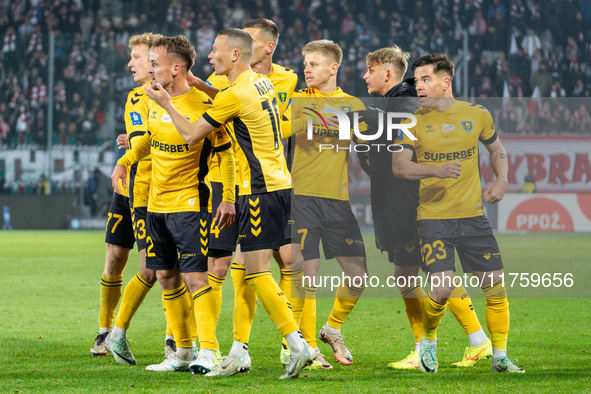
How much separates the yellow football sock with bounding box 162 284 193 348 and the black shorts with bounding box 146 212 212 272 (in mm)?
195

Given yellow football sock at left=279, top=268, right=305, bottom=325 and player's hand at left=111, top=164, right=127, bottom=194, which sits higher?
player's hand at left=111, top=164, right=127, bottom=194

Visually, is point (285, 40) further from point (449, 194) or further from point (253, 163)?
point (253, 163)

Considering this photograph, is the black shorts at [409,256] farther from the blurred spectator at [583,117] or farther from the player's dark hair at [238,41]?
the blurred spectator at [583,117]

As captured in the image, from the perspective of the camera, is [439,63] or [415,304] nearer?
[439,63]

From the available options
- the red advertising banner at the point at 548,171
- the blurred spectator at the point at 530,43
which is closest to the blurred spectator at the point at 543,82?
the blurred spectator at the point at 530,43

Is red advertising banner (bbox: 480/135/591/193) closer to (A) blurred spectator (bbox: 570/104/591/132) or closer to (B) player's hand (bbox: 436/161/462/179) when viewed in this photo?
(B) player's hand (bbox: 436/161/462/179)

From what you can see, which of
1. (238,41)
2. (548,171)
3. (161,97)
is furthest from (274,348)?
(548,171)

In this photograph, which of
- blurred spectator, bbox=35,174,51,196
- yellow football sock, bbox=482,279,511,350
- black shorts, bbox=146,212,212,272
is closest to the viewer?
black shorts, bbox=146,212,212,272

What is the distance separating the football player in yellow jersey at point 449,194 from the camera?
14.4 feet

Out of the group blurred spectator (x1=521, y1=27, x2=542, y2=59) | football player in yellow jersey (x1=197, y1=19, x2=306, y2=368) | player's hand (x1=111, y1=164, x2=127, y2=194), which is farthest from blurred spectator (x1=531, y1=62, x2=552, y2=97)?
player's hand (x1=111, y1=164, x2=127, y2=194)

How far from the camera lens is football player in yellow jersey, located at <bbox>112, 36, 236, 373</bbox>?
167 inches

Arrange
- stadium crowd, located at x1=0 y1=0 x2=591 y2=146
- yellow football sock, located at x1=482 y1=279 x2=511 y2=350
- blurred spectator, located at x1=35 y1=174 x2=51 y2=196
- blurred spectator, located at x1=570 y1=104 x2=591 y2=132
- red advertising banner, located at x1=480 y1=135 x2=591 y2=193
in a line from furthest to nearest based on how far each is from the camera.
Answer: stadium crowd, located at x1=0 y1=0 x2=591 y2=146, blurred spectator, located at x1=35 y1=174 x2=51 y2=196, blurred spectator, located at x1=570 y1=104 x2=591 y2=132, red advertising banner, located at x1=480 y1=135 x2=591 y2=193, yellow football sock, located at x1=482 y1=279 x2=511 y2=350

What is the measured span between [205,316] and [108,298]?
1184mm

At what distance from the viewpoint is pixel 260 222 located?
4.09 metres
